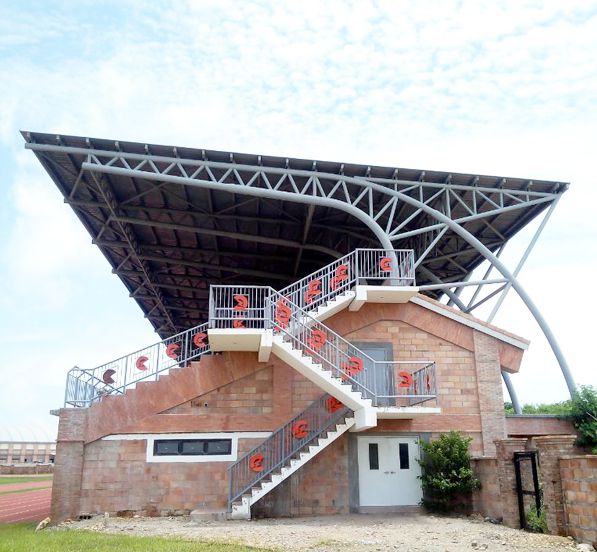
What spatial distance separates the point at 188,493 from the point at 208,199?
1049 cm

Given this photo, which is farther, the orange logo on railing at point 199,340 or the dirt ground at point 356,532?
the orange logo on railing at point 199,340

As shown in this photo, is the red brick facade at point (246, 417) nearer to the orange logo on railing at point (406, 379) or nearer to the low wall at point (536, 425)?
the low wall at point (536, 425)

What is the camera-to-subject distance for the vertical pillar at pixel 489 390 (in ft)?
59.1

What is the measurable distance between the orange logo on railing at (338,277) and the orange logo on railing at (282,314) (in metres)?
2.18

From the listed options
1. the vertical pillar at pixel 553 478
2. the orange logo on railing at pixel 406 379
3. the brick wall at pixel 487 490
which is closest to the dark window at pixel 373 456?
the orange logo on railing at pixel 406 379

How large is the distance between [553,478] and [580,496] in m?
0.74

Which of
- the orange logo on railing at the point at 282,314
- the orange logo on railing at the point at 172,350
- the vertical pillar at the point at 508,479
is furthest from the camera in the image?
the orange logo on railing at the point at 172,350

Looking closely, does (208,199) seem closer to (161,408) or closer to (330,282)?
(330,282)

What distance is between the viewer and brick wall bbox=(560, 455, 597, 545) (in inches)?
430

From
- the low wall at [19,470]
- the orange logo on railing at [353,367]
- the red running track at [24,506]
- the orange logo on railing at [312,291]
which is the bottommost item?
the red running track at [24,506]

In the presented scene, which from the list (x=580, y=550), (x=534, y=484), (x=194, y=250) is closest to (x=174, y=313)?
(x=194, y=250)

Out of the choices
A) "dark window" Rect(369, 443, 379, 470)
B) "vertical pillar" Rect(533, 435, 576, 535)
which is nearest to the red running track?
"dark window" Rect(369, 443, 379, 470)

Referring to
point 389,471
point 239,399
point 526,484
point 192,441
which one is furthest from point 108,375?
point 526,484

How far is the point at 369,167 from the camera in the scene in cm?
2077
